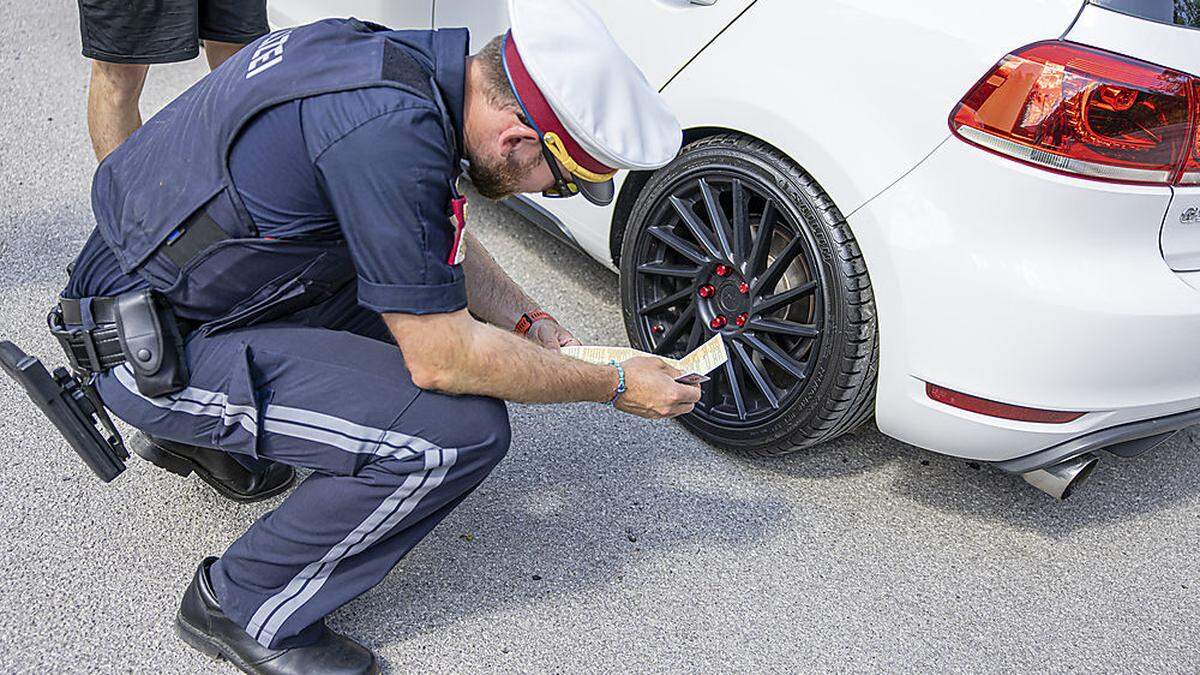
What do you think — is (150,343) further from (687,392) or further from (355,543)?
(687,392)

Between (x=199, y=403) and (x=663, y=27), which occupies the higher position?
(x=663, y=27)

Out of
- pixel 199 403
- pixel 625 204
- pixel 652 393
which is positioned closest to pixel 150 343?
pixel 199 403

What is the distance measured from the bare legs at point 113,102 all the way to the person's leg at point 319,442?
61.0 inches

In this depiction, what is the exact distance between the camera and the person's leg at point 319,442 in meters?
1.90

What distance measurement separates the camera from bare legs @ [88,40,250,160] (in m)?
3.22

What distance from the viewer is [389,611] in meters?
2.25

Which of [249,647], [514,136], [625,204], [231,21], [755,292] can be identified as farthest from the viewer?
[231,21]

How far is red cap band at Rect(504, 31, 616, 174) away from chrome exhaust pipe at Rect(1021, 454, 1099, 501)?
4.38 feet

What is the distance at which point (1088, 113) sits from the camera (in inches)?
79.9

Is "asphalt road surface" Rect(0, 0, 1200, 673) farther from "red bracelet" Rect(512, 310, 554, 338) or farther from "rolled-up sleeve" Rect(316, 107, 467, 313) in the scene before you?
"rolled-up sleeve" Rect(316, 107, 467, 313)

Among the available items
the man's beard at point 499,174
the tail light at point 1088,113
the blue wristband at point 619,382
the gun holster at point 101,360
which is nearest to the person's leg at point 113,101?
the gun holster at point 101,360

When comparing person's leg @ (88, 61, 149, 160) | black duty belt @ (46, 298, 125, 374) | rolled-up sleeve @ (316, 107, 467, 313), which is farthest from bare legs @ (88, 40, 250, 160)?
rolled-up sleeve @ (316, 107, 467, 313)

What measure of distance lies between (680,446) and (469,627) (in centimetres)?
85

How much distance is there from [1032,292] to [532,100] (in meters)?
1.07
